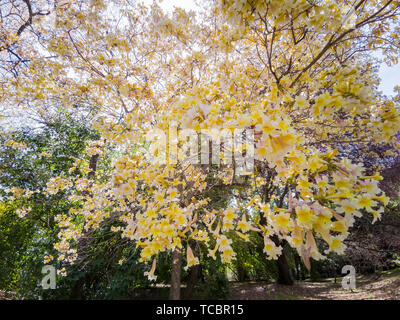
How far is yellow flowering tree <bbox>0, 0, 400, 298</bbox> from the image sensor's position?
98cm

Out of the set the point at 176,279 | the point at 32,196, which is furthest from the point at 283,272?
the point at 32,196

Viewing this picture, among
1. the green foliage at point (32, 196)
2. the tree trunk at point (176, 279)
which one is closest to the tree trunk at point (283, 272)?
the tree trunk at point (176, 279)

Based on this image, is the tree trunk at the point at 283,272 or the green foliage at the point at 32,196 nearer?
the green foliage at the point at 32,196

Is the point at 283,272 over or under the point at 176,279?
under

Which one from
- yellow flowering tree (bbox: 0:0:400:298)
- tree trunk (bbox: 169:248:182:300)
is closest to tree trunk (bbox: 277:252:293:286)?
tree trunk (bbox: 169:248:182:300)

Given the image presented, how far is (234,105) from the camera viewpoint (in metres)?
1.39

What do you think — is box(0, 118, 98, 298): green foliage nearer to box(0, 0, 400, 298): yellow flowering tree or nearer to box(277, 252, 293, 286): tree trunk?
box(0, 0, 400, 298): yellow flowering tree

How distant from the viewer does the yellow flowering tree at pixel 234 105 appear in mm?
977

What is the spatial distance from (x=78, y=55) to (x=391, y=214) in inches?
456

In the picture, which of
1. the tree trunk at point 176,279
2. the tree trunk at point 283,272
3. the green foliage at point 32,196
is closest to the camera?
the tree trunk at point 176,279

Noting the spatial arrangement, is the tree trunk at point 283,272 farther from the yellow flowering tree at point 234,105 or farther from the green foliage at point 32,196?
the green foliage at point 32,196

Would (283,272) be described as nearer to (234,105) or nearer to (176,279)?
(176,279)

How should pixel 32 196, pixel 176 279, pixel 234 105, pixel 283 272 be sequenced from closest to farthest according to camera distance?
pixel 234 105, pixel 176 279, pixel 32 196, pixel 283 272
